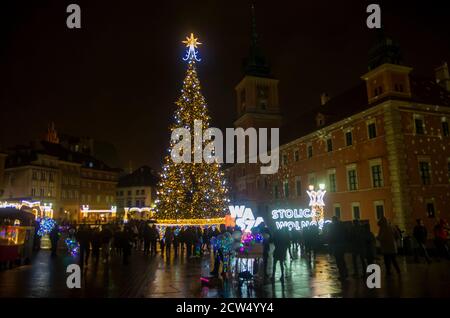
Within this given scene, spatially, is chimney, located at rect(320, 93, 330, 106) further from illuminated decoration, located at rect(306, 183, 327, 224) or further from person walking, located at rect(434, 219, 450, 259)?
person walking, located at rect(434, 219, 450, 259)

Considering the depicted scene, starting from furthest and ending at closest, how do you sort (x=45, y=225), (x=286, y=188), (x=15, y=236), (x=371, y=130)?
(x=286, y=188) < (x=371, y=130) < (x=45, y=225) < (x=15, y=236)

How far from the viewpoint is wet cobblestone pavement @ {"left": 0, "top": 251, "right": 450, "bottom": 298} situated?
9430 millimetres

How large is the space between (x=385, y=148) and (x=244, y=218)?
13.6 m

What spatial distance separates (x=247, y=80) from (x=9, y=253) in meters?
48.0

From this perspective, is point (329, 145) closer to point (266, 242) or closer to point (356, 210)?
point (356, 210)

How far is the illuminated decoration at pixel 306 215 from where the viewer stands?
85.6 feet

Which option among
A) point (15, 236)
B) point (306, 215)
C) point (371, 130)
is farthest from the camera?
point (371, 130)

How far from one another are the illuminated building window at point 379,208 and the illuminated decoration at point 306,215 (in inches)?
179

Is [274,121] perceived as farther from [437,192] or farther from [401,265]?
[401,265]

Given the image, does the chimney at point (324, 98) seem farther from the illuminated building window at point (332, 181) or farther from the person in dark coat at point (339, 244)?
the person in dark coat at point (339, 244)

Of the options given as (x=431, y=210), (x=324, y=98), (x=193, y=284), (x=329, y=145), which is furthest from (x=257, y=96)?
(x=193, y=284)

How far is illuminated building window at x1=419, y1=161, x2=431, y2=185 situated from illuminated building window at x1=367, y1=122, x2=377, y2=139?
13.4ft

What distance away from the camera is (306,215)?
28406 mm

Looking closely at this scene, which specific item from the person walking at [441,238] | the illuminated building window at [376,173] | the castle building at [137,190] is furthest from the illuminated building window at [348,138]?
the castle building at [137,190]
